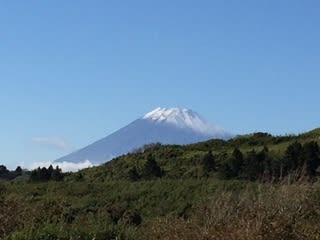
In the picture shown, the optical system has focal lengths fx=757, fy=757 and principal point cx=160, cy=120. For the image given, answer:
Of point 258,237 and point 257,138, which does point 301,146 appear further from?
point 258,237

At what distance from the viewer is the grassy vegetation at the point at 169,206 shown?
36.7 feet

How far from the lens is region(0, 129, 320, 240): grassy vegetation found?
36.7 ft

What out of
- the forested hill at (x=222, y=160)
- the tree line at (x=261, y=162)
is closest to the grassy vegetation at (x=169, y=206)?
the forested hill at (x=222, y=160)

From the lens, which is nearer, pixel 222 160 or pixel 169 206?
pixel 169 206

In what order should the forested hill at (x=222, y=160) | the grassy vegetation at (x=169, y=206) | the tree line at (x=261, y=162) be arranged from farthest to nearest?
1. the forested hill at (x=222, y=160)
2. the tree line at (x=261, y=162)
3. the grassy vegetation at (x=169, y=206)

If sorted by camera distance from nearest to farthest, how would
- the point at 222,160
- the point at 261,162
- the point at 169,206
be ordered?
the point at 169,206 → the point at 261,162 → the point at 222,160

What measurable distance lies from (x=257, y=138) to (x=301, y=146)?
1344cm

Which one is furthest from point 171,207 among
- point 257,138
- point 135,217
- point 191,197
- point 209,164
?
point 257,138

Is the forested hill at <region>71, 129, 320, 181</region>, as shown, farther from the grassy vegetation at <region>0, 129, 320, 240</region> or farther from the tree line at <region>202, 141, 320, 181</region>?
the grassy vegetation at <region>0, 129, 320, 240</region>

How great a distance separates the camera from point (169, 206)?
106ft

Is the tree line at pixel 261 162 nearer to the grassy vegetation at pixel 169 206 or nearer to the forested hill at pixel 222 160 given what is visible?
the forested hill at pixel 222 160

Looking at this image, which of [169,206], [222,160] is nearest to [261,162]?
[222,160]

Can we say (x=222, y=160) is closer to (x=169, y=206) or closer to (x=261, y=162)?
(x=261, y=162)

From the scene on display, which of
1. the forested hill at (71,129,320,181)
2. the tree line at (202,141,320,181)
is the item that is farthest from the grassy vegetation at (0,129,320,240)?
the tree line at (202,141,320,181)
